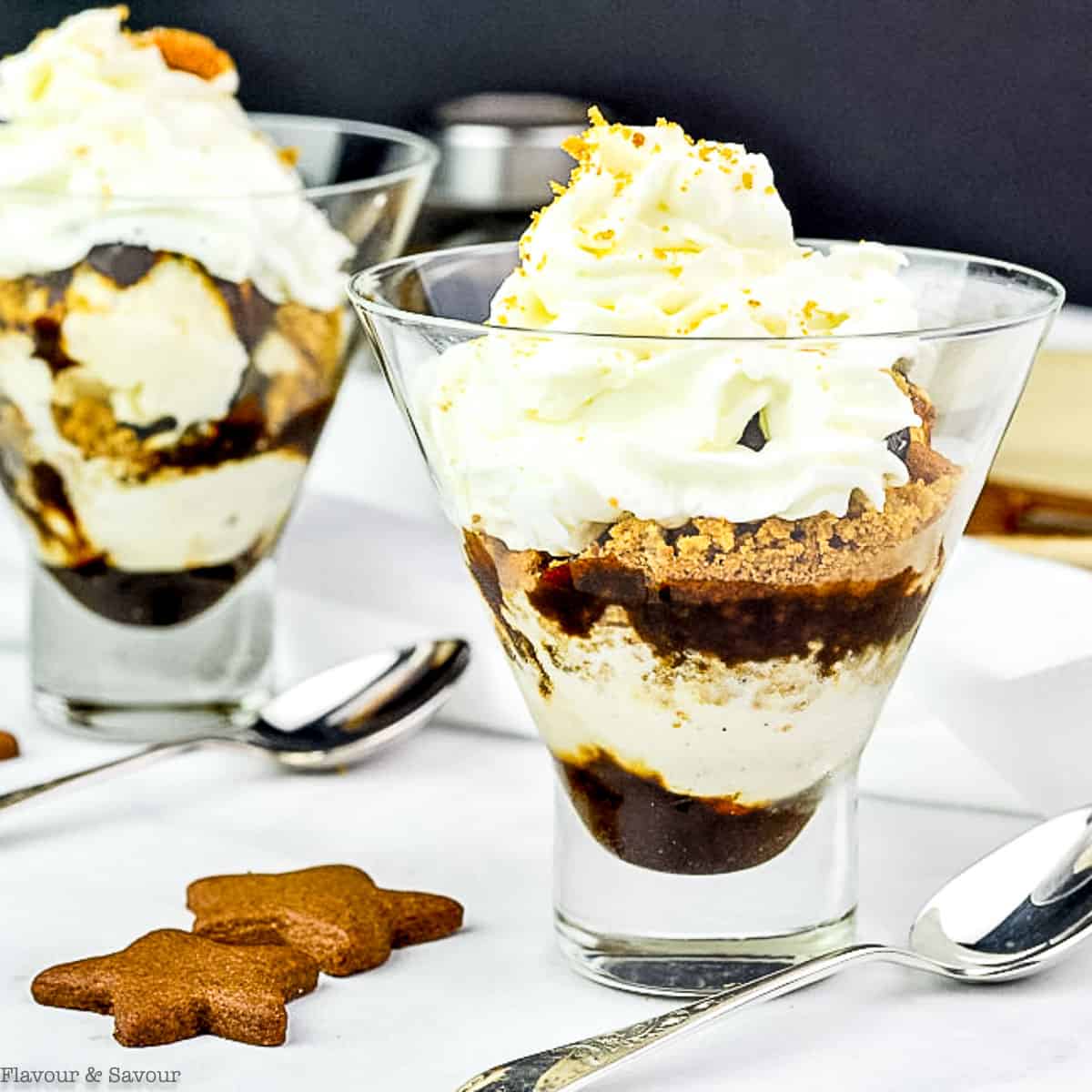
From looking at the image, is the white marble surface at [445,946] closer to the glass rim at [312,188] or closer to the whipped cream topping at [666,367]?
the whipped cream topping at [666,367]

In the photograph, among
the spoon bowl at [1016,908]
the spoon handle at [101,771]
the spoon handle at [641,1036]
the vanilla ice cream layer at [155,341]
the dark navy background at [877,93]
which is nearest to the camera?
the spoon handle at [641,1036]

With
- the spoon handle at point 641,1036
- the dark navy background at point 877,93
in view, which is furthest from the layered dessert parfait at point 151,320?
the dark navy background at point 877,93

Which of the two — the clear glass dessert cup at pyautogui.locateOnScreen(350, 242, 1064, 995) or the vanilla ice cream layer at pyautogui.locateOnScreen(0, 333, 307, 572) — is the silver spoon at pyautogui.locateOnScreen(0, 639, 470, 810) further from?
the clear glass dessert cup at pyautogui.locateOnScreen(350, 242, 1064, 995)

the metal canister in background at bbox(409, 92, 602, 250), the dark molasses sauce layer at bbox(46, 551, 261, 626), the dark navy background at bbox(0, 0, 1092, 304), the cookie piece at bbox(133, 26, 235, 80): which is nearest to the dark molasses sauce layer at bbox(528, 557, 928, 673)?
the dark molasses sauce layer at bbox(46, 551, 261, 626)

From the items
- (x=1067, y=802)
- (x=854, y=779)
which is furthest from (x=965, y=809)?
(x=854, y=779)

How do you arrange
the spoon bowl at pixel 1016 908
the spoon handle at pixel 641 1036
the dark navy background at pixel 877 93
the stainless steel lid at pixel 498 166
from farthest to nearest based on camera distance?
1. the dark navy background at pixel 877 93
2. the stainless steel lid at pixel 498 166
3. the spoon bowl at pixel 1016 908
4. the spoon handle at pixel 641 1036

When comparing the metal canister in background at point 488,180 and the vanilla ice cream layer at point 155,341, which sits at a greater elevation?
the vanilla ice cream layer at point 155,341

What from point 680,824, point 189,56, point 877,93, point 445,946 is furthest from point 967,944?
point 877,93
